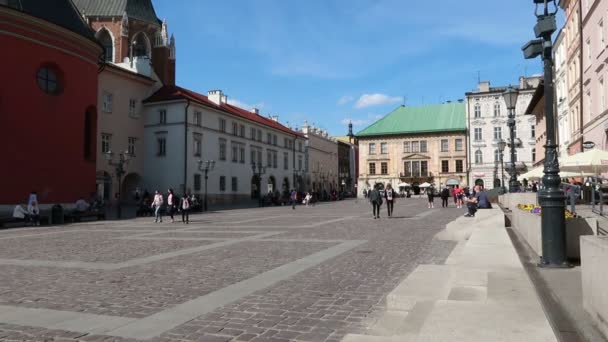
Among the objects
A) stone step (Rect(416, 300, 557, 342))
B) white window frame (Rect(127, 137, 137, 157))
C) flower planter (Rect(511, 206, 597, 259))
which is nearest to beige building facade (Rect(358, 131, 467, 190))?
white window frame (Rect(127, 137, 137, 157))

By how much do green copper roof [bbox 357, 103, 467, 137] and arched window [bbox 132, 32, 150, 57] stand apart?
3886 centimetres

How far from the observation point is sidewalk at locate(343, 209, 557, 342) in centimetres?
390

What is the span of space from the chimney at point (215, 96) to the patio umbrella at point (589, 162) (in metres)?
41.9

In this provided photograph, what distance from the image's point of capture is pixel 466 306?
183 inches

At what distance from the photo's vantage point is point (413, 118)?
3233 inches

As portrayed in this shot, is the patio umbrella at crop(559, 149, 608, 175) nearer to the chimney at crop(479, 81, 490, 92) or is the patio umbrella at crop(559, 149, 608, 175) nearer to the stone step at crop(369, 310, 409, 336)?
the stone step at crop(369, 310, 409, 336)

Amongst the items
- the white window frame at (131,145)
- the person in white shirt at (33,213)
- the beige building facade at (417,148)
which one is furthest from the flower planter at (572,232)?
the beige building facade at (417,148)

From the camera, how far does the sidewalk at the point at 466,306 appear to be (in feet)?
12.8

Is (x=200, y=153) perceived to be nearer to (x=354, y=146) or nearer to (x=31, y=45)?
(x=31, y=45)

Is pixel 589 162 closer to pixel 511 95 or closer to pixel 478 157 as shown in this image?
pixel 511 95

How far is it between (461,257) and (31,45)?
27981mm

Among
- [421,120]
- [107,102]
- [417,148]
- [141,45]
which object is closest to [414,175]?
[417,148]

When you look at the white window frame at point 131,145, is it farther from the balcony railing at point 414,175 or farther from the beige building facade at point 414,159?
the balcony railing at point 414,175

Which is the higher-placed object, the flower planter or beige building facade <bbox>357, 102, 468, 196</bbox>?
beige building facade <bbox>357, 102, 468, 196</bbox>
